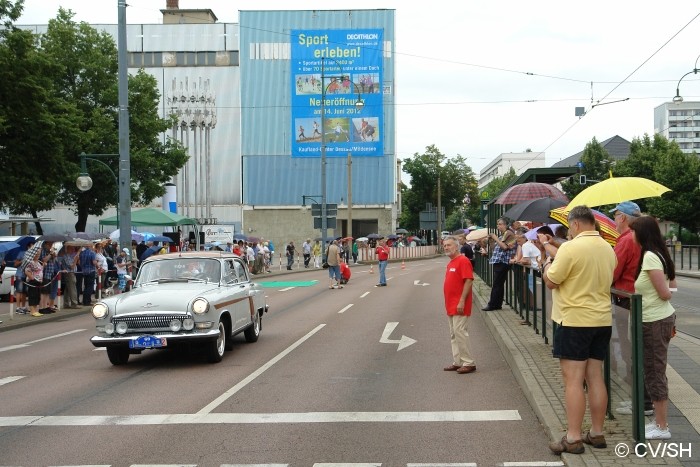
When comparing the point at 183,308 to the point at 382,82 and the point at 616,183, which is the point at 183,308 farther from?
the point at 382,82

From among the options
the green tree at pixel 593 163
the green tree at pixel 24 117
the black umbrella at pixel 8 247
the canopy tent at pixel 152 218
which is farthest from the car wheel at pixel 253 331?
the green tree at pixel 593 163

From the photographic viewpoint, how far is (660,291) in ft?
19.9

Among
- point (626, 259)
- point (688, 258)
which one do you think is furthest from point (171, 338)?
point (688, 258)

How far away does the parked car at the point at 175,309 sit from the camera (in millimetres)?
10398

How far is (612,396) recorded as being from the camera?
673 centimetres

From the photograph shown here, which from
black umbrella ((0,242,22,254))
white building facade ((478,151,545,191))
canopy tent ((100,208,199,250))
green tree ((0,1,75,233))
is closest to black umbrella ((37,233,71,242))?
green tree ((0,1,75,233))

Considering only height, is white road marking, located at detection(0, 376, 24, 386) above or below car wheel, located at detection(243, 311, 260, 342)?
below

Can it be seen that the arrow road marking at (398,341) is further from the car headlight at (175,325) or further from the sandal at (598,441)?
the sandal at (598,441)

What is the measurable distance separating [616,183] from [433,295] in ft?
47.3

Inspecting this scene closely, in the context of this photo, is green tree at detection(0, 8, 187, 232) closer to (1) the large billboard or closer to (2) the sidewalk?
(1) the large billboard

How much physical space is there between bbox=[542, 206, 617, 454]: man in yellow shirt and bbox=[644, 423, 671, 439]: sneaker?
1.25ft

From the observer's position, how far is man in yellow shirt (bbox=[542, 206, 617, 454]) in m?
5.78

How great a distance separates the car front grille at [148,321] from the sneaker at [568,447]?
19.2 feet

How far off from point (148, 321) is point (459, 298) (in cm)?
412
